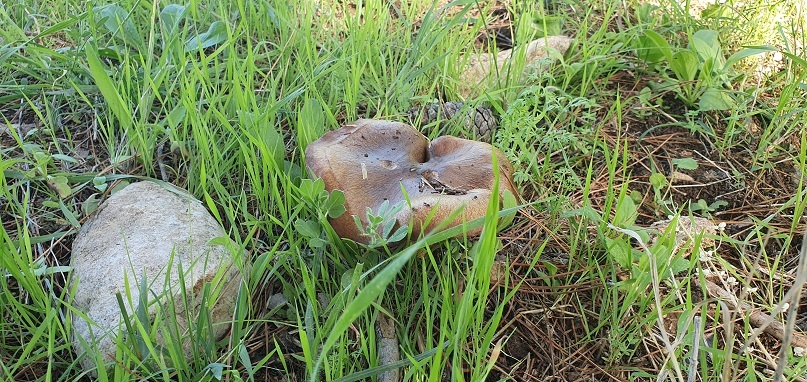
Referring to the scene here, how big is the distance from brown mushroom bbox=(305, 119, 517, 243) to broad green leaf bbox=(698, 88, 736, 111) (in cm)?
101

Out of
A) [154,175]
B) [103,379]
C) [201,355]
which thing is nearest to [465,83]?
[154,175]

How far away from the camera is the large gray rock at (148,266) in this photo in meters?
1.58

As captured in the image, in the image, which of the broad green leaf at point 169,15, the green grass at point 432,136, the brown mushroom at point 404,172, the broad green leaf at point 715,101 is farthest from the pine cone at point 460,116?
the broad green leaf at point 169,15

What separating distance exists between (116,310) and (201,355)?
9.3 inches

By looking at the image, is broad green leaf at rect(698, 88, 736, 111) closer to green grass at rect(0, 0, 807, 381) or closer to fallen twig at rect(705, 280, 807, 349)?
green grass at rect(0, 0, 807, 381)

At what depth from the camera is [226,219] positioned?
2.02m

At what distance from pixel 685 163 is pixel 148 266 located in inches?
69.6

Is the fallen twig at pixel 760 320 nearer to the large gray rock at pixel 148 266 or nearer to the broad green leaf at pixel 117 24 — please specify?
the large gray rock at pixel 148 266

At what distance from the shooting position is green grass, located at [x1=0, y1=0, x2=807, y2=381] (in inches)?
63.6

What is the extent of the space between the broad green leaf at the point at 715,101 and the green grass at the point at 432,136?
0.08ft

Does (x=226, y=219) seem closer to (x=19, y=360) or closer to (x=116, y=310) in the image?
(x=116, y=310)

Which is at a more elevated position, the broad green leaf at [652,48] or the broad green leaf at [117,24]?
the broad green leaf at [117,24]

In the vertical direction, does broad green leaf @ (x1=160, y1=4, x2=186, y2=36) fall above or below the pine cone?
above

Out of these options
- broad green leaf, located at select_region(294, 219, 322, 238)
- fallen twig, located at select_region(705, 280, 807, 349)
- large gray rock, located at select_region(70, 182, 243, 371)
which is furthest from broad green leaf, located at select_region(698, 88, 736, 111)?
large gray rock, located at select_region(70, 182, 243, 371)
